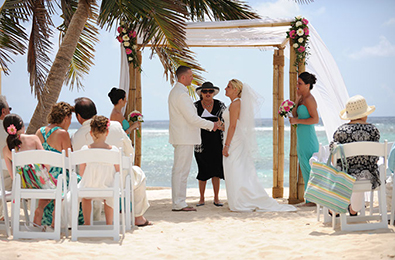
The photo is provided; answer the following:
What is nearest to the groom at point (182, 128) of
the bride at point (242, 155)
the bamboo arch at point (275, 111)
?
the bride at point (242, 155)

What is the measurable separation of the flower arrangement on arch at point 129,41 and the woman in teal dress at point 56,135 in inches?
91.3

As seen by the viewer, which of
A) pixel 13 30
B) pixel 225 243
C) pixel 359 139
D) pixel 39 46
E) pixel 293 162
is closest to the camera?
pixel 225 243

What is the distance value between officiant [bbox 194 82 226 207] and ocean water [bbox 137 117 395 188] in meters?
7.06

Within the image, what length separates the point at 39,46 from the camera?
8297mm

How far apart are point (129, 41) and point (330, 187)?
4.01 metres

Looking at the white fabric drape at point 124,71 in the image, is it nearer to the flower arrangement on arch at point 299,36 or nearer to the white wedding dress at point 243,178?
the white wedding dress at point 243,178

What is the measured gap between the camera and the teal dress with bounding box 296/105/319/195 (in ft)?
22.0

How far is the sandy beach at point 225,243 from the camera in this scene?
3932mm

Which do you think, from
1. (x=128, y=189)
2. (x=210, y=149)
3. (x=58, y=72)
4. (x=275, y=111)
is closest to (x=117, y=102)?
(x=210, y=149)

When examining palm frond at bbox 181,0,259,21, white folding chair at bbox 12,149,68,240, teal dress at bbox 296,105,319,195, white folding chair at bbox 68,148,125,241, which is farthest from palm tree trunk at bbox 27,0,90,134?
teal dress at bbox 296,105,319,195

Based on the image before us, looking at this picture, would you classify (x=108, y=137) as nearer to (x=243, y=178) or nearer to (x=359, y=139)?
(x=243, y=178)

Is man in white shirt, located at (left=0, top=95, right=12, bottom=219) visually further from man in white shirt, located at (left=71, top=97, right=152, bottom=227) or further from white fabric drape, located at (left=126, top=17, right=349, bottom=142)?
white fabric drape, located at (left=126, top=17, right=349, bottom=142)

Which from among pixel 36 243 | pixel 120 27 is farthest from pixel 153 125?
pixel 36 243

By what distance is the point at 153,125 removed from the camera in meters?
48.3
